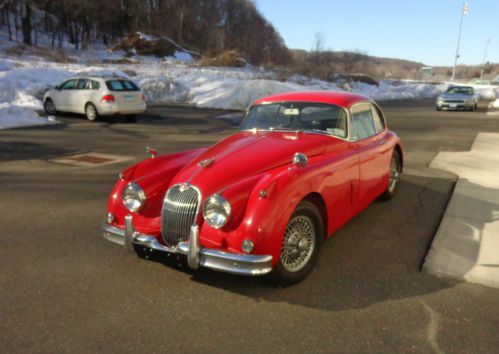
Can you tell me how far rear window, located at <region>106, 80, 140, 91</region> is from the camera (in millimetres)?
14586

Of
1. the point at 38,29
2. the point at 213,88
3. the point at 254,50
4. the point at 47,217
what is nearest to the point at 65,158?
the point at 47,217

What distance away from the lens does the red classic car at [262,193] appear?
10.7ft

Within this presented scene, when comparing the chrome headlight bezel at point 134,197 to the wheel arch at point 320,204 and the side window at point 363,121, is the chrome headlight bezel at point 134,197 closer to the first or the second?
the wheel arch at point 320,204

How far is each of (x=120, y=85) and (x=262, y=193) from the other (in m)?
13.0

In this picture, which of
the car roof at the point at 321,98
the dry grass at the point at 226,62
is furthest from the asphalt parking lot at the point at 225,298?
the dry grass at the point at 226,62

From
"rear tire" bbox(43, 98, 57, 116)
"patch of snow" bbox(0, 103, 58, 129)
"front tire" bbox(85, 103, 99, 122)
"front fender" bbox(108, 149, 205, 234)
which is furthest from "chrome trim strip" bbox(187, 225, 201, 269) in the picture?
"rear tire" bbox(43, 98, 57, 116)

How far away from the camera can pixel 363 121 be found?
5.21 metres

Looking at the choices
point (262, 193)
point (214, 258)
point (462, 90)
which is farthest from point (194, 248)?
point (462, 90)

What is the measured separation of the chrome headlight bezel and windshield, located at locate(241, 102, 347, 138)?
5.94 ft

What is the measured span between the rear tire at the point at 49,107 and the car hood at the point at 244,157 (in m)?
13.9

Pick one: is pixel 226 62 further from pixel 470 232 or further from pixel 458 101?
pixel 470 232

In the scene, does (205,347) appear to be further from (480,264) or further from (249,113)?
(249,113)

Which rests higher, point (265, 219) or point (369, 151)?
point (369, 151)

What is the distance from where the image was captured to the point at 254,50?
9562cm
